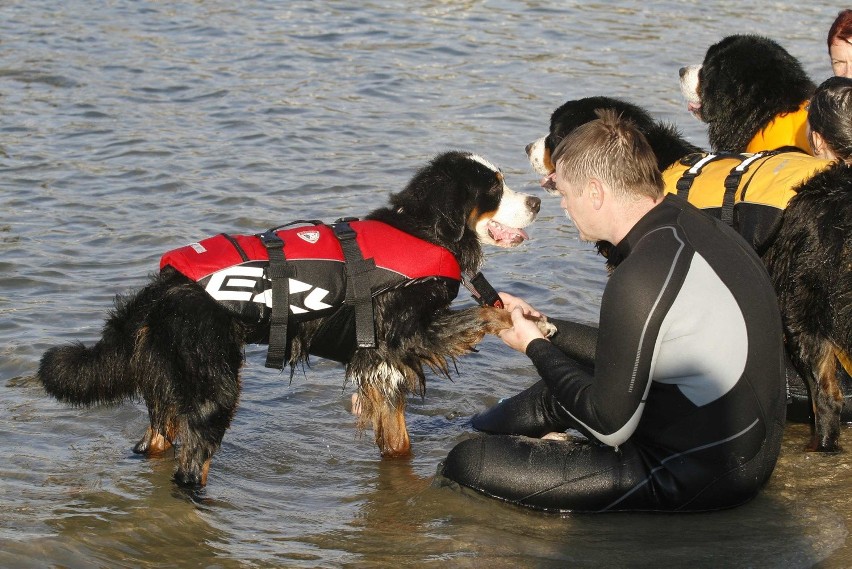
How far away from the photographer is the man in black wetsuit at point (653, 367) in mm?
3701

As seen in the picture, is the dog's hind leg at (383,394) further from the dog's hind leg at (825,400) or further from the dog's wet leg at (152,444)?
the dog's hind leg at (825,400)

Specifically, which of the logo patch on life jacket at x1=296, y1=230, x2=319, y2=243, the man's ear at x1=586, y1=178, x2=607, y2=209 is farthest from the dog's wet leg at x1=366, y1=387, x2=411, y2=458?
the man's ear at x1=586, y1=178, x2=607, y2=209

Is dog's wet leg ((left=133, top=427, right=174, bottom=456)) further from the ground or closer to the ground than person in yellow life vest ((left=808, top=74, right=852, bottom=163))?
closer to the ground

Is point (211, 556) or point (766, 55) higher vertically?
point (766, 55)

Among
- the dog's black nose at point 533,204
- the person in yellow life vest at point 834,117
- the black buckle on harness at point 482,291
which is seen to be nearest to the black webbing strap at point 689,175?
the person in yellow life vest at point 834,117

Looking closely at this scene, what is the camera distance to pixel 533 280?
7.23 metres

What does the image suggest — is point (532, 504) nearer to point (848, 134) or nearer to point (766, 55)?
point (848, 134)

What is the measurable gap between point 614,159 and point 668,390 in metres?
0.87

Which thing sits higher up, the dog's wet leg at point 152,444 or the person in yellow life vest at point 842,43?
the person in yellow life vest at point 842,43

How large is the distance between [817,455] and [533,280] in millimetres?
2797

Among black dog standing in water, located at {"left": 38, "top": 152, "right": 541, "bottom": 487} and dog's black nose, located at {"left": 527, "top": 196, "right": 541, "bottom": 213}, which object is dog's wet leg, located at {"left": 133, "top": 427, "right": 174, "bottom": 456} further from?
dog's black nose, located at {"left": 527, "top": 196, "right": 541, "bottom": 213}

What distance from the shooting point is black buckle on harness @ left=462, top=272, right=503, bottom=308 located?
492cm

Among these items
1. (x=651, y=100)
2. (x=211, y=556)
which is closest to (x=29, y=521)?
(x=211, y=556)

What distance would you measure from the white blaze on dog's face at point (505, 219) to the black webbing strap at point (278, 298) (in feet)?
3.48
